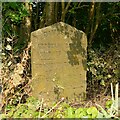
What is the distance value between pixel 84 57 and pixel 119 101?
57.9 inches

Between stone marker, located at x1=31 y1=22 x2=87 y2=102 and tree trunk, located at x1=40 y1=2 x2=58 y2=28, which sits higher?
tree trunk, located at x1=40 y1=2 x2=58 y2=28

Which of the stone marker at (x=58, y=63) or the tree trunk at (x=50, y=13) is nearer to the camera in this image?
the stone marker at (x=58, y=63)

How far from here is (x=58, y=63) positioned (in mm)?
Answer: 4477

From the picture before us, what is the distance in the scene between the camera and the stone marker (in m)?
4.32

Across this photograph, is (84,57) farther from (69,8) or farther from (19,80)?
(69,8)

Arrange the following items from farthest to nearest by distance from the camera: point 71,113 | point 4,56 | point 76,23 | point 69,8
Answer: point 76,23, point 69,8, point 4,56, point 71,113

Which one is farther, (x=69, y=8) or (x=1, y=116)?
(x=69, y=8)

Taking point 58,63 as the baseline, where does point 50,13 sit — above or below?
above

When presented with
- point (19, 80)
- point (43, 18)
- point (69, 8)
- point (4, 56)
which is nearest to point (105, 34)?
point (69, 8)

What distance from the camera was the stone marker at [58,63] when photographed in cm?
432

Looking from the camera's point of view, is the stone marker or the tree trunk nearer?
the stone marker

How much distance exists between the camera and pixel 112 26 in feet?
23.2

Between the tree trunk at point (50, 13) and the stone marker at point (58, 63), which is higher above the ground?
the tree trunk at point (50, 13)

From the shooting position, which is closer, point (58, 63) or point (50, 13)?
point (58, 63)
